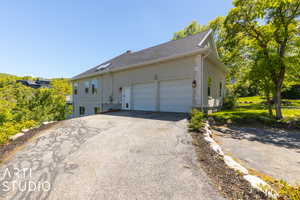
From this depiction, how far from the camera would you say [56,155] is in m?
3.18

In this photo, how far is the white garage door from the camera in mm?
9648

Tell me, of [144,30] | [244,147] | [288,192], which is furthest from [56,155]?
[144,30]

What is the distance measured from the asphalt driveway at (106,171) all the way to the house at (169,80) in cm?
454

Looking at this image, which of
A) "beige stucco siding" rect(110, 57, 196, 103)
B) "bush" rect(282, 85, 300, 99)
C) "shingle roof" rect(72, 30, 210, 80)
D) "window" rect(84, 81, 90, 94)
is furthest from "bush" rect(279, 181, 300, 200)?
"bush" rect(282, 85, 300, 99)

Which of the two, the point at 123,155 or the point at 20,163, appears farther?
the point at 123,155

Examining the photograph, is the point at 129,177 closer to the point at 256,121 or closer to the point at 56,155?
the point at 56,155

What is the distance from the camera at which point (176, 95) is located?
8.54 m

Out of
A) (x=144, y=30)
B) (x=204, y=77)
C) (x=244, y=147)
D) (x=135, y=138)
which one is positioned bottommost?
(x=244, y=147)

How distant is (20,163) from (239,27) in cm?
1267

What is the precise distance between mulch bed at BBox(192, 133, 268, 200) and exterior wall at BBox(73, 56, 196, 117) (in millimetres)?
5811

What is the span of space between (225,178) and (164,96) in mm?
7111

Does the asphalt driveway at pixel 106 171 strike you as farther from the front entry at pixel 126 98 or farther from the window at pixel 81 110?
the window at pixel 81 110
